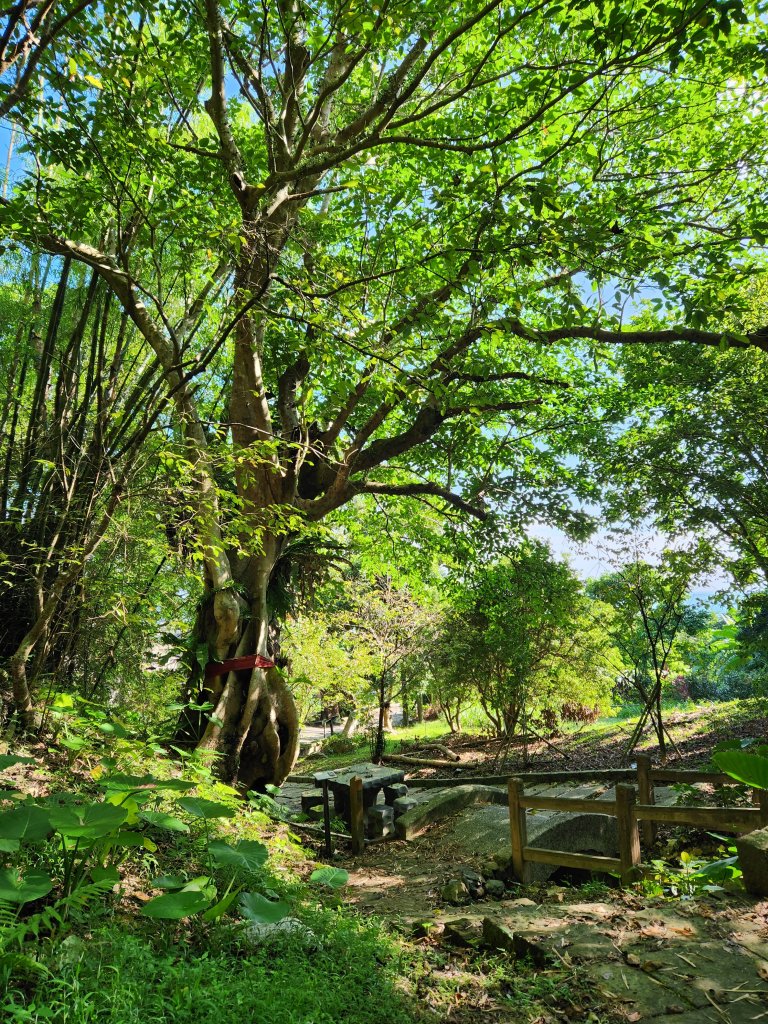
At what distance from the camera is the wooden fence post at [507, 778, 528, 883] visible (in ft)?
17.6

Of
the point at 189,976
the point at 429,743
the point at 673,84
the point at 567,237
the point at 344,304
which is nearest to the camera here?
the point at 189,976

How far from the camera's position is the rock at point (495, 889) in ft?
17.5

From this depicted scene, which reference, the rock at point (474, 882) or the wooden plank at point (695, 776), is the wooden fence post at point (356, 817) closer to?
the rock at point (474, 882)

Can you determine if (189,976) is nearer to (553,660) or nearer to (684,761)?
(684,761)

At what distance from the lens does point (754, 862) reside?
11.8 ft

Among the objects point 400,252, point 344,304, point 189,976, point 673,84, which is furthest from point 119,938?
point 673,84

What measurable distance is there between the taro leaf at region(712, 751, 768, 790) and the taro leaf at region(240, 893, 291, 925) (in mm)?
2788

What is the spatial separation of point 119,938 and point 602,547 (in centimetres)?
943

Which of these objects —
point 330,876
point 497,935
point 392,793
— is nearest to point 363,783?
point 392,793

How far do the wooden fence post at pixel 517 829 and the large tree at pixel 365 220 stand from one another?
2827 mm

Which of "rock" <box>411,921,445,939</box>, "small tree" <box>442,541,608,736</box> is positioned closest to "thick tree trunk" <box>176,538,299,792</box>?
"rock" <box>411,921,445,939</box>

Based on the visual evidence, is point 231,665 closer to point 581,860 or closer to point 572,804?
point 572,804

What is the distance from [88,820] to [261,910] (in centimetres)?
78

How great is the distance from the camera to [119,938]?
243cm
